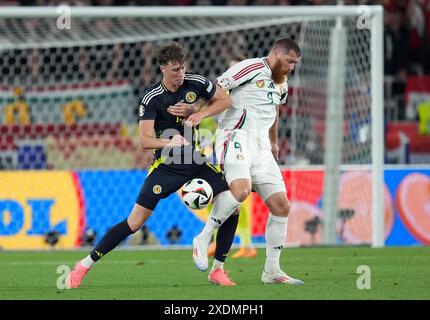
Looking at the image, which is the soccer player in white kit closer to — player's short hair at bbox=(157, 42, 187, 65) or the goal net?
player's short hair at bbox=(157, 42, 187, 65)

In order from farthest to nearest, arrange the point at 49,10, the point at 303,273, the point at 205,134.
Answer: the point at 49,10
the point at 205,134
the point at 303,273

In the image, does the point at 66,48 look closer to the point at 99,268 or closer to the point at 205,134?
the point at 205,134

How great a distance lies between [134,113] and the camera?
16.0 meters

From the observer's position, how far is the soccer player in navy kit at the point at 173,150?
25.7 ft

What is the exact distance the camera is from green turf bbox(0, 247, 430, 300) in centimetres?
721

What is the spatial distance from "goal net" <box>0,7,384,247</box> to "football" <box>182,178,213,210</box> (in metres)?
5.29

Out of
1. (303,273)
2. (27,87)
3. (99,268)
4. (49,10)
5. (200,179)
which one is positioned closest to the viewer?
(200,179)

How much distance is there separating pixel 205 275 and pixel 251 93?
1.68 m

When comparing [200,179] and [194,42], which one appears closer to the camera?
[200,179]

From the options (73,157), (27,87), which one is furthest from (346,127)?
(27,87)

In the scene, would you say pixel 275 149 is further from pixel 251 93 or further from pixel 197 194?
pixel 197 194

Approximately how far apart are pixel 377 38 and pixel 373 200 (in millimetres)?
2065
